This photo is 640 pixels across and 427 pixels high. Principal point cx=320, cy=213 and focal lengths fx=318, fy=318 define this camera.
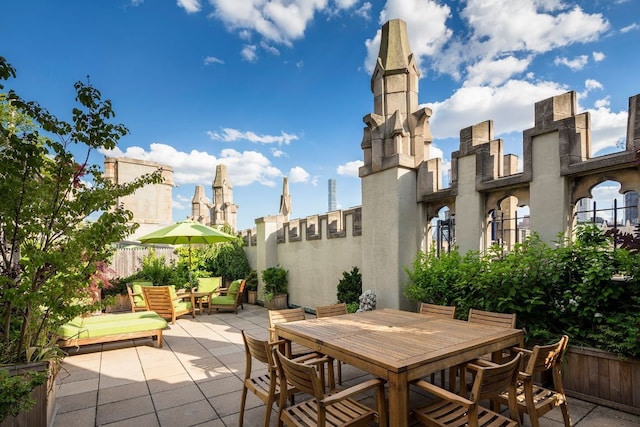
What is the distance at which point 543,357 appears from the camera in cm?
256

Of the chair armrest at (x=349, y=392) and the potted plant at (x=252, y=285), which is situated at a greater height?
the chair armrest at (x=349, y=392)

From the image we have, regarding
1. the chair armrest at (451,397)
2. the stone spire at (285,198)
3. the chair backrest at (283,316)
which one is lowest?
the chair backrest at (283,316)

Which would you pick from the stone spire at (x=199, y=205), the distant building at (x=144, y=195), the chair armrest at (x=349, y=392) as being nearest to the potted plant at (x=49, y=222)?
the chair armrest at (x=349, y=392)

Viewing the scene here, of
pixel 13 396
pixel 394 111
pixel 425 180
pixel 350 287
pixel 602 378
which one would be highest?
pixel 394 111

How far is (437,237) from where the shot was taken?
5.91 m

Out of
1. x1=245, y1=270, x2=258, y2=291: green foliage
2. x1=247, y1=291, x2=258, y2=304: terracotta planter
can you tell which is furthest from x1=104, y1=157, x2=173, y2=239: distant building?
x1=247, y1=291, x2=258, y2=304: terracotta planter

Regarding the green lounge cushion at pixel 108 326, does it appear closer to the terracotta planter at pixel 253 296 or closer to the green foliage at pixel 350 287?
the green foliage at pixel 350 287

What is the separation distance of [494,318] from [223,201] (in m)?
15.1

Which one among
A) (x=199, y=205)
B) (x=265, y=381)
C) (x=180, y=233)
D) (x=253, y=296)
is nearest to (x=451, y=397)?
(x=265, y=381)

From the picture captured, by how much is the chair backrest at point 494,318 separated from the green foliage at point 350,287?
3112mm

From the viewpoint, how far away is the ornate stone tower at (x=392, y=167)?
5.84 m

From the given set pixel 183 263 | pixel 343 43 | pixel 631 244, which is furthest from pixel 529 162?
pixel 183 263

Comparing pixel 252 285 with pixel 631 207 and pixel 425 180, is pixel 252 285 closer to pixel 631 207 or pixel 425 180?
pixel 425 180

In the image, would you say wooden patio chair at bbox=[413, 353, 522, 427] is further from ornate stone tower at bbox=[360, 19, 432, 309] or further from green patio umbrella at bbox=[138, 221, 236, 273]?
green patio umbrella at bbox=[138, 221, 236, 273]
